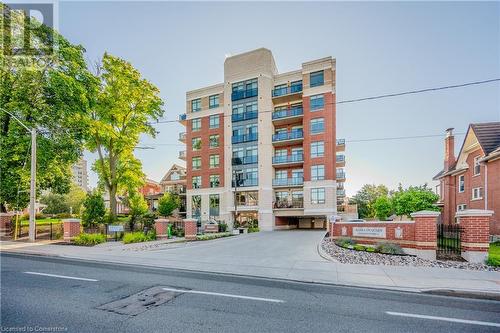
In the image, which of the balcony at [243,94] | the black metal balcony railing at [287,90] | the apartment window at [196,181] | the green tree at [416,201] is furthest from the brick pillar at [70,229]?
the green tree at [416,201]

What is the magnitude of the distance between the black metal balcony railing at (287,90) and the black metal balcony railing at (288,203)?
47.0ft

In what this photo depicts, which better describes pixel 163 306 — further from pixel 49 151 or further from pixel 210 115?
pixel 210 115

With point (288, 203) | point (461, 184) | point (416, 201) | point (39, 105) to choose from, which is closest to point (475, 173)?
point (461, 184)

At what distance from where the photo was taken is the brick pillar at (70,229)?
60.1ft

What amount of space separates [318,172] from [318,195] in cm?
286

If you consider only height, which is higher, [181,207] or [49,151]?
[49,151]

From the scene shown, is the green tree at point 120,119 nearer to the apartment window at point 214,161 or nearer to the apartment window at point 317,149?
the apartment window at point 214,161

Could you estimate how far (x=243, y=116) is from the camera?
122 feet

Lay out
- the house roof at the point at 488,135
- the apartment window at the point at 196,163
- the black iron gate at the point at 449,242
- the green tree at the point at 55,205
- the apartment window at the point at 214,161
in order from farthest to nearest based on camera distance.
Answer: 1. the green tree at the point at 55,205
2. the apartment window at the point at 196,163
3. the apartment window at the point at 214,161
4. the house roof at the point at 488,135
5. the black iron gate at the point at 449,242

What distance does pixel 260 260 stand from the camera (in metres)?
11.6

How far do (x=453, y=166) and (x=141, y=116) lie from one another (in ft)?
111

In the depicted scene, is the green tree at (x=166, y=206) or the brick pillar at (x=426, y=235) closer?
the brick pillar at (x=426, y=235)

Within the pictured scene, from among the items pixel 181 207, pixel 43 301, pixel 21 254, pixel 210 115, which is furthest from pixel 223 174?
pixel 43 301

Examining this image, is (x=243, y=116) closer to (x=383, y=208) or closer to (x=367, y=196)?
(x=383, y=208)
